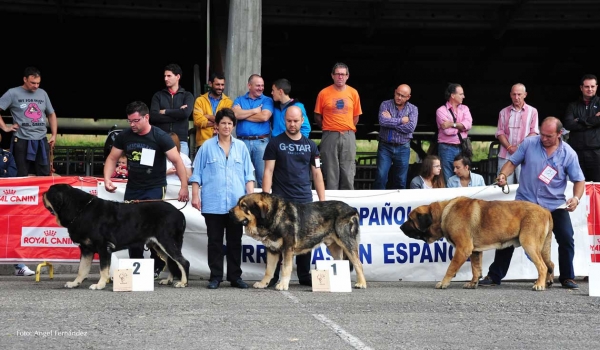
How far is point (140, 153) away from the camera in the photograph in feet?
34.7

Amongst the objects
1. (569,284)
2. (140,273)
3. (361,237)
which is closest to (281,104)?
(361,237)

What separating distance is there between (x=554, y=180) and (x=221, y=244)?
4020 millimetres

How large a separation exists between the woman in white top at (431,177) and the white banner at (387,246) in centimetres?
66

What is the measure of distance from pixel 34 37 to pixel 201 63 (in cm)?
421

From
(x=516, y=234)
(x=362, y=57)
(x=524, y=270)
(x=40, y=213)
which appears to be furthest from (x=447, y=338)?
(x=362, y=57)

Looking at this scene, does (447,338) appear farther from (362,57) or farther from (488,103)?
(488,103)

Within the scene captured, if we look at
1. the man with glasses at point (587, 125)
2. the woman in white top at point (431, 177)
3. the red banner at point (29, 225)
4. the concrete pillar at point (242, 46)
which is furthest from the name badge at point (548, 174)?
the red banner at point (29, 225)

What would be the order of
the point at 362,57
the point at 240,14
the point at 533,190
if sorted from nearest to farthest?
the point at 533,190
the point at 240,14
the point at 362,57

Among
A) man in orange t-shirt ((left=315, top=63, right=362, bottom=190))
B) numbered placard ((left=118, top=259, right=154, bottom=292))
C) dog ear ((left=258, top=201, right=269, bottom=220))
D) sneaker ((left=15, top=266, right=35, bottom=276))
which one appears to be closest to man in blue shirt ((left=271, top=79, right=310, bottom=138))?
man in orange t-shirt ((left=315, top=63, right=362, bottom=190))

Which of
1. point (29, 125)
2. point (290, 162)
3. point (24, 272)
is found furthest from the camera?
point (29, 125)

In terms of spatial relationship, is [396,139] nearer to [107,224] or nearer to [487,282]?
[487,282]

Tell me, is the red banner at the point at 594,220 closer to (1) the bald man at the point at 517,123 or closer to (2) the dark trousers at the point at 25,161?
(1) the bald man at the point at 517,123

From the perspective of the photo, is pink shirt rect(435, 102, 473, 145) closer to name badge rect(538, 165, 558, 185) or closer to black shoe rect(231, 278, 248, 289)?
name badge rect(538, 165, 558, 185)

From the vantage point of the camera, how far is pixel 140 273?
10008 millimetres
